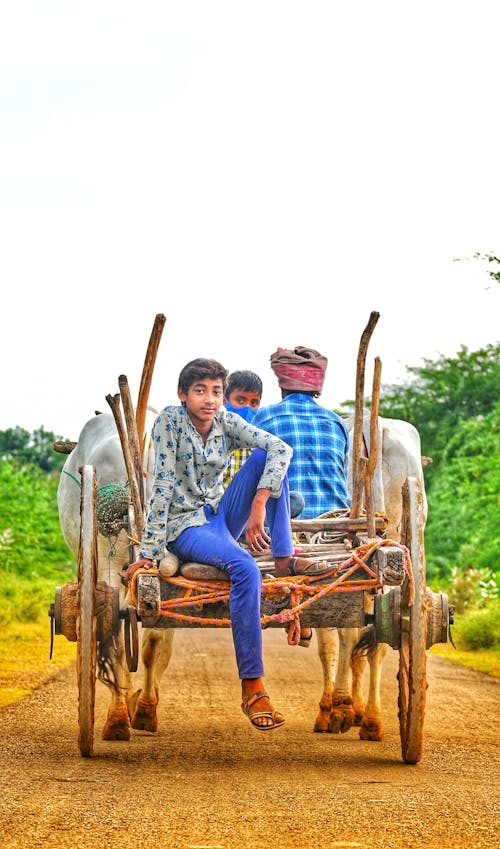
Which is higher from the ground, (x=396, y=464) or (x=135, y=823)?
(x=396, y=464)

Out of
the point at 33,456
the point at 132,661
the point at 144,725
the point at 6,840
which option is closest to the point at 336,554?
the point at 132,661

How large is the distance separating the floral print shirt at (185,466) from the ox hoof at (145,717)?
1.93m

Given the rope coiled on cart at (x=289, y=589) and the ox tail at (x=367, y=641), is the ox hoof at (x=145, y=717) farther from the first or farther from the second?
the rope coiled on cart at (x=289, y=589)

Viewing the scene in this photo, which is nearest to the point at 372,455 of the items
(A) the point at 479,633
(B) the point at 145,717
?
(B) the point at 145,717

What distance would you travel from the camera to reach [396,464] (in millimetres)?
10039

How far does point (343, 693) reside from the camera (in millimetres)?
8711

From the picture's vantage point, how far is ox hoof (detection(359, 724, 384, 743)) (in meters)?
8.27

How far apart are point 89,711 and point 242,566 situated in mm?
998

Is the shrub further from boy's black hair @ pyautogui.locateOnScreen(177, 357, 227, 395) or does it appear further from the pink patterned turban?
boy's black hair @ pyautogui.locateOnScreen(177, 357, 227, 395)

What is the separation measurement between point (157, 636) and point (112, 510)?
116 cm

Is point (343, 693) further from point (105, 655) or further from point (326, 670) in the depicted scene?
point (105, 655)

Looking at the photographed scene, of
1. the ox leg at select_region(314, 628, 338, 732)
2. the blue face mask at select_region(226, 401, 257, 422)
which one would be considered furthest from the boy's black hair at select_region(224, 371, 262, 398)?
the ox leg at select_region(314, 628, 338, 732)

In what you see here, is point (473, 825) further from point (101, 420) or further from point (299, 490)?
point (101, 420)

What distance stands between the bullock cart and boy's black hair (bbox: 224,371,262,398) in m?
1.81
